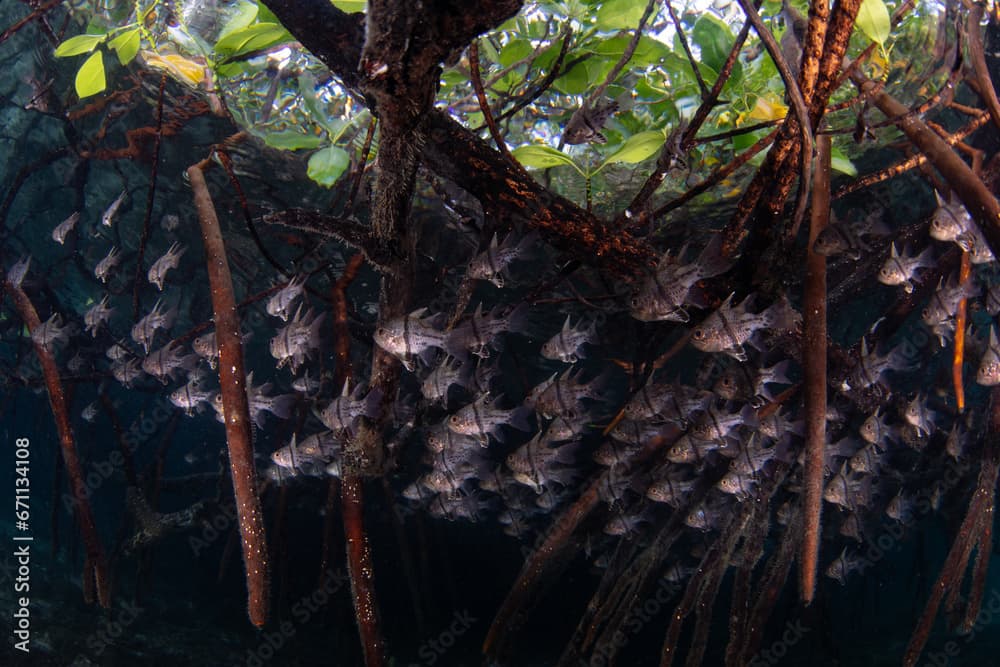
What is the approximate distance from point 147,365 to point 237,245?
9.58 feet

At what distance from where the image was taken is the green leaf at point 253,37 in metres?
3.37

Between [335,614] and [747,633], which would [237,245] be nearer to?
[335,614]

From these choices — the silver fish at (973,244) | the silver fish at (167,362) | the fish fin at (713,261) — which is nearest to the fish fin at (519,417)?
the fish fin at (713,261)

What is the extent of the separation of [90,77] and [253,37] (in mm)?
1584

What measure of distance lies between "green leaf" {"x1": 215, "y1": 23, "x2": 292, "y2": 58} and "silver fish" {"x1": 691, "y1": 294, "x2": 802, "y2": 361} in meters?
3.48

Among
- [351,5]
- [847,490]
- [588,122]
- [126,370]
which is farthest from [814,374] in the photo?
[126,370]

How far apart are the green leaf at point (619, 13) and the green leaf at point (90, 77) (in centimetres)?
374

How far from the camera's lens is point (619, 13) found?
3309 millimetres

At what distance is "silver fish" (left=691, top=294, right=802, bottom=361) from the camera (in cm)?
337

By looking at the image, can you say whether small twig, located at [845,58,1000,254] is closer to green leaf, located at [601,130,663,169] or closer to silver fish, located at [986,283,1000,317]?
green leaf, located at [601,130,663,169]

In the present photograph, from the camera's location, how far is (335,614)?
812 cm

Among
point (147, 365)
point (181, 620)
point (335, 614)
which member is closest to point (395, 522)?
point (335, 614)

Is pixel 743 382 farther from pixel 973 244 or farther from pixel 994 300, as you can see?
pixel 994 300

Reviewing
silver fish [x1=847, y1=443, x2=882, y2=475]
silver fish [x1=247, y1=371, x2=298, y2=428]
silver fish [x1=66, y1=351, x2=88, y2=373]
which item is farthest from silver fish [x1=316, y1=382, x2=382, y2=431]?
silver fish [x1=66, y1=351, x2=88, y2=373]
